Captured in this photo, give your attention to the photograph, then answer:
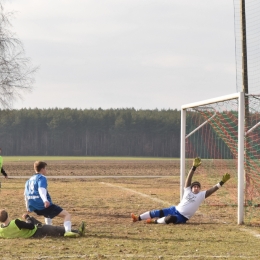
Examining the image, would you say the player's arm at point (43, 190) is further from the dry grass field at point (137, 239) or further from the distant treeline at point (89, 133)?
the distant treeline at point (89, 133)

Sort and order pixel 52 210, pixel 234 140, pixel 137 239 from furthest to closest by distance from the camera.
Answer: pixel 234 140
pixel 52 210
pixel 137 239

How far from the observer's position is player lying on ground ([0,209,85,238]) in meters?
11.9

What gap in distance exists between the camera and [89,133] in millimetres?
136500

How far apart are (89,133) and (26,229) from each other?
125m

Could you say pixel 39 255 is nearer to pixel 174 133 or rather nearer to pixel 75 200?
pixel 75 200

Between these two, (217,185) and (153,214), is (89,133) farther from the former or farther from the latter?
(217,185)

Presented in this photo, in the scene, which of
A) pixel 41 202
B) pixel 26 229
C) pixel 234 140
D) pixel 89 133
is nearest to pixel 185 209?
pixel 41 202

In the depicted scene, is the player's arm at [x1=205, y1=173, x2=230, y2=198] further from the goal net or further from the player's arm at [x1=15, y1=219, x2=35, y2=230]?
the player's arm at [x1=15, y1=219, x2=35, y2=230]

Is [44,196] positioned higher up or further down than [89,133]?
further down

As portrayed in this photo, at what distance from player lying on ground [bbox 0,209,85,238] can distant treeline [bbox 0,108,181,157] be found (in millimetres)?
113542

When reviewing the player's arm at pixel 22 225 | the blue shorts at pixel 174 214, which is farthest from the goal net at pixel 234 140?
the player's arm at pixel 22 225

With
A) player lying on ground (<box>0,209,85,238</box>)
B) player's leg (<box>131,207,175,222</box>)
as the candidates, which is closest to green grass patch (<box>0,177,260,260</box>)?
player's leg (<box>131,207,175,222</box>)

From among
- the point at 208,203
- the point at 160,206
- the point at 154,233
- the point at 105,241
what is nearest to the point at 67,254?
the point at 105,241

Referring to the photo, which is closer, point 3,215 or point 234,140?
point 3,215
